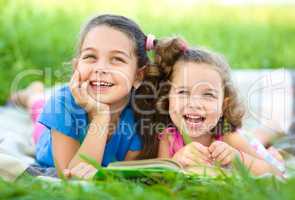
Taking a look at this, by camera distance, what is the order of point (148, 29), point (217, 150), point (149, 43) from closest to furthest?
point (217, 150) < point (149, 43) < point (148, 29)

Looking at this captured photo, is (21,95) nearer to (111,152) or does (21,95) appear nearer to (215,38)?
(111,152)

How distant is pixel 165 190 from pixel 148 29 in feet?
9.75

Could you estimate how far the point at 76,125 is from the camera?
237 cm

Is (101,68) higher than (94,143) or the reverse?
higher

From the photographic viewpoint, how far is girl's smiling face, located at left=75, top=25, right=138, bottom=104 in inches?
90.6

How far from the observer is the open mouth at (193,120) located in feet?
7.54

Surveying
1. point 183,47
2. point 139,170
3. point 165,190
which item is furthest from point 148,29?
point 165,190

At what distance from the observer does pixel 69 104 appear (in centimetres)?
241

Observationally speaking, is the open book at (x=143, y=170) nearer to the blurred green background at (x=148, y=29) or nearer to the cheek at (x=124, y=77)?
the cheek at (x=124, y=77)

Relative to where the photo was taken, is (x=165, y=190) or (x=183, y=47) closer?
(x=165, y=190)

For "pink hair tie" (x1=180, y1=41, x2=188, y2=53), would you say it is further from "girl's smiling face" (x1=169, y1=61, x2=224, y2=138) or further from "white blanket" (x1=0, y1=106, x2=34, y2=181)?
"white blanket" (x1=0, y1=106, x2=34, y2=181)

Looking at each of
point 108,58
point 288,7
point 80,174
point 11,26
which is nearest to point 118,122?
point 108,58

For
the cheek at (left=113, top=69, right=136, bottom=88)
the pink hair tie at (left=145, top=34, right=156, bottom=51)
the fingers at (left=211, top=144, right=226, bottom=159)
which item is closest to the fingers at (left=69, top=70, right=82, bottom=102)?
the cheek at (left=113, top=69, right=136, bottom=88)

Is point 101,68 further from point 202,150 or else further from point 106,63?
point 202,150
